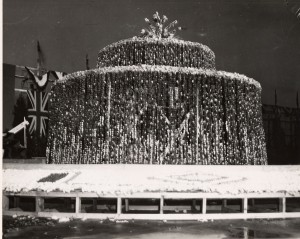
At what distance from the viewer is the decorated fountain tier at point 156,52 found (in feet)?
50.8

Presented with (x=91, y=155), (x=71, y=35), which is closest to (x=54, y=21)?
(x=71, y=35)

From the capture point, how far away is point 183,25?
15.4 m

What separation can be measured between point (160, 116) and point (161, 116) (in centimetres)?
3

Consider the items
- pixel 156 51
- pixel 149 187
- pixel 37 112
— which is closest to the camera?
pixel 149 187

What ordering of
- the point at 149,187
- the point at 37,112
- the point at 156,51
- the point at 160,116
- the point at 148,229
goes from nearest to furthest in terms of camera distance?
the point at 148,229, the point at 149,187, the point at 160,116, the point at 156,51, the point at 37,112

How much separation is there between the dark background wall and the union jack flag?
4.66 meters

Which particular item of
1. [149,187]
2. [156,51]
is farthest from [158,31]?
[149,187]

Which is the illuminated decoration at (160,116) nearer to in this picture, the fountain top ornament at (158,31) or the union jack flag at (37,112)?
the fountain top ornament at (158,31)

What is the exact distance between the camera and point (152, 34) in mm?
16391

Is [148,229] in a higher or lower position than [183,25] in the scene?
lower

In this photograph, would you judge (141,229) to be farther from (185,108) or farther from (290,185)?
(185,108)

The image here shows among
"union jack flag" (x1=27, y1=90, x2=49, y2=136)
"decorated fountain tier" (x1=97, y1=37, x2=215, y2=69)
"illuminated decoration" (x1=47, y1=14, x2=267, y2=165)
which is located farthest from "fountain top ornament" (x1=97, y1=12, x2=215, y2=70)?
"union jack flag" (x1=27, y1=90, x2=49, y2=136)

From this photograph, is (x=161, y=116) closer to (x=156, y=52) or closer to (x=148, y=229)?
(x=156, y=52)

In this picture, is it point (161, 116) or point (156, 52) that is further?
A: point (156, 52)
